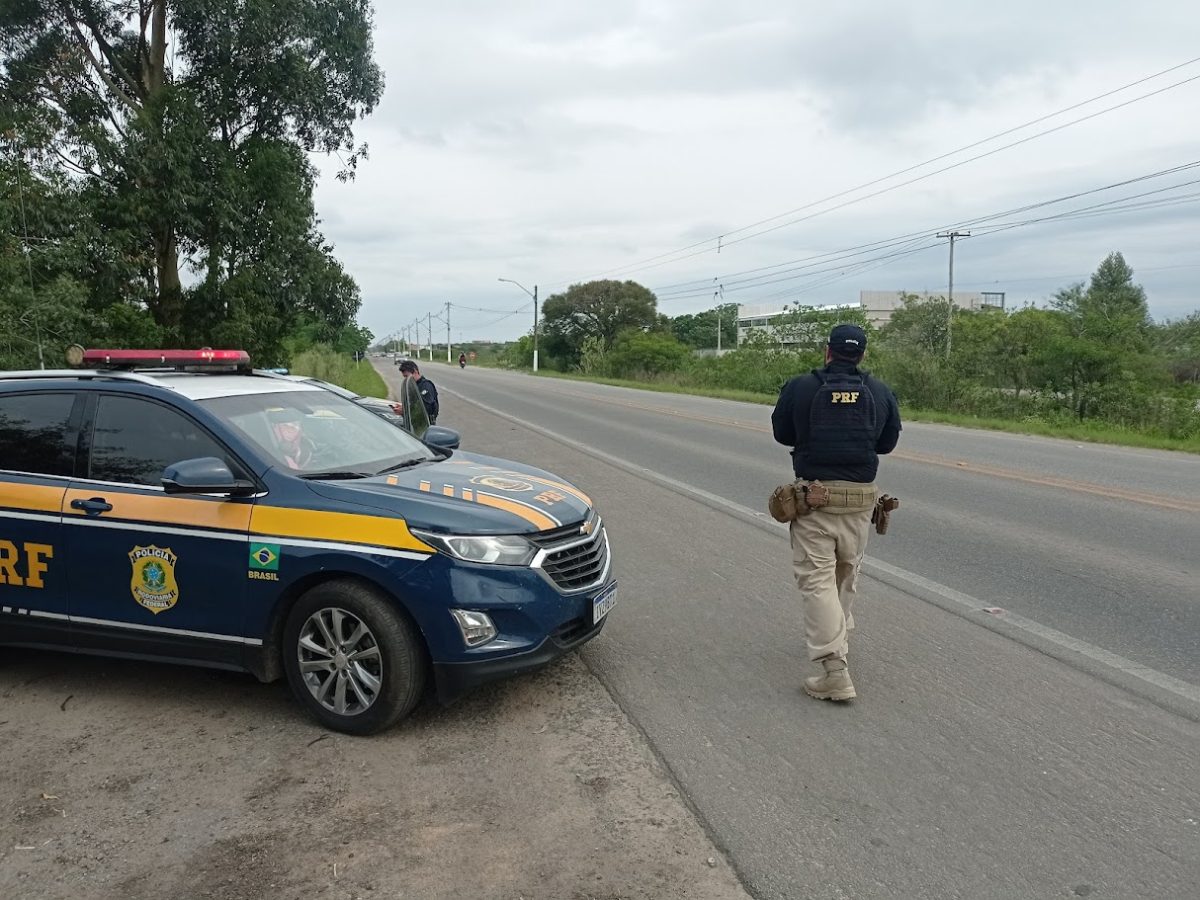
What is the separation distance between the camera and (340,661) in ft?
13.4

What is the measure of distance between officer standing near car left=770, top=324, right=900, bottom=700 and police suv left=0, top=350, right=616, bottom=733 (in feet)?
3.43

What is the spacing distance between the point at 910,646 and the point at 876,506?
1093 mm

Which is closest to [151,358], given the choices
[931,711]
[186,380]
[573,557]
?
[186,380]

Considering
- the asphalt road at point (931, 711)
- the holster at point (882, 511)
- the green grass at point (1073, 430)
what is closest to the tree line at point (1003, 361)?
the green grass at point (1073, 430)

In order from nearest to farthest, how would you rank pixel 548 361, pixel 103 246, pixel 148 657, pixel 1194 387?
pixel 148 657 < pixel 103 246 < pixel 1194 387 < pixel 548 361

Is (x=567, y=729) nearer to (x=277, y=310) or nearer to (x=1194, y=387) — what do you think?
(x=277, y=310)

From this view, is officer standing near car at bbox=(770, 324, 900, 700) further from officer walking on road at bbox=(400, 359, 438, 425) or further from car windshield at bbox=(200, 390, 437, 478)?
officer walking on road at bbox=(400, 359, 438, 425)

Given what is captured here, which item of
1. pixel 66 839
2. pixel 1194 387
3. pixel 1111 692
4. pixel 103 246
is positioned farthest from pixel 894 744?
pixel 1194 387

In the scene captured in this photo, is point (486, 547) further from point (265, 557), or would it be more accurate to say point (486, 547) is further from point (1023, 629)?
A: point (1023, 629)

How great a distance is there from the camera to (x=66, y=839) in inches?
129

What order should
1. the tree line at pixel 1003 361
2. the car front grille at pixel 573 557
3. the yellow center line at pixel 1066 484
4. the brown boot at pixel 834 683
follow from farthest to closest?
the tree line at pixel 1003 361 → the yellow center line at pixel 1066 484 → the brown boot at pixel 834 683 → the car front grille at pixel 573 557

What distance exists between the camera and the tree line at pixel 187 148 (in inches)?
679

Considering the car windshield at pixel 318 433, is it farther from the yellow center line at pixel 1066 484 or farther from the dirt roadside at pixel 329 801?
the yellow center line at pixel 1066 484

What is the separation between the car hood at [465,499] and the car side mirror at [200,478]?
0.36 metres
